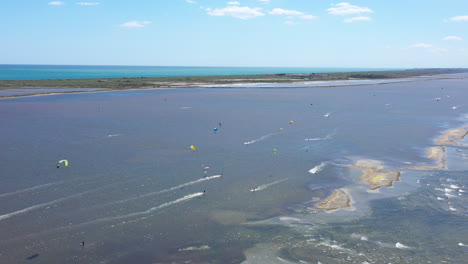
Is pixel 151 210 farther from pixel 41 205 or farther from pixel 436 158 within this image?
pixel 436 158

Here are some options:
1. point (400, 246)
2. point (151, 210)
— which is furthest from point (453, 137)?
point (151, 210)

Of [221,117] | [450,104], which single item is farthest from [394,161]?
[450,104]

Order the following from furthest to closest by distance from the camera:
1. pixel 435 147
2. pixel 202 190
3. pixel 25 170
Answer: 1. pixel 435 147
2. pixel 25 170
3. pixel 202 190

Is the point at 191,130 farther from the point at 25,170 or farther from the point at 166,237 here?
the point at 166,237

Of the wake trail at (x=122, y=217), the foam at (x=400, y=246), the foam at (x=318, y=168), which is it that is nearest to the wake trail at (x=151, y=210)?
the wake trail at (x=122, y=217)

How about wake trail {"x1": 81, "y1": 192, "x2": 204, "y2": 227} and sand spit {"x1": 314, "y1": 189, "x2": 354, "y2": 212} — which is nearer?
wake trail {"x1": 81, "y1": 192, "x2": 204, "y2": 227}

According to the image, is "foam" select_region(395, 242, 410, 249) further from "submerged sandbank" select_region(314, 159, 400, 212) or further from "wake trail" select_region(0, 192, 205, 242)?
"wake trail" select_region(0, 192, 205, 242)

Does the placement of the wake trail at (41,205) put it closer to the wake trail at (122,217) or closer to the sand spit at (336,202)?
the wake trail at (122,217)

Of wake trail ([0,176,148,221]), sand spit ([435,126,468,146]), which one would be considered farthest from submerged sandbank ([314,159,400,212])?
wake trail ([0,176,148,221])
